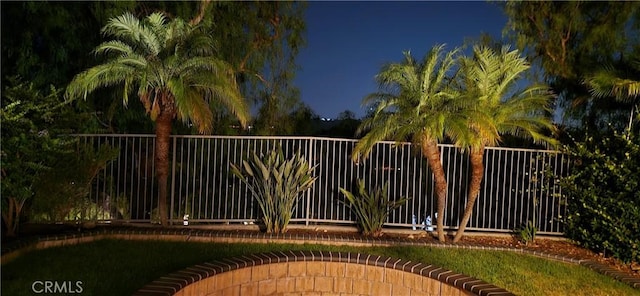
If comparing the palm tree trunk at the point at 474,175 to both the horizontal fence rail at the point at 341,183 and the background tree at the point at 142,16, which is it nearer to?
the horizontal fence rail at the point at 341,183

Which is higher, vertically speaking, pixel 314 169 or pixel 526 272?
pixel 314 169

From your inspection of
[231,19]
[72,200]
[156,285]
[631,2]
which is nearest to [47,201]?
[72,200]

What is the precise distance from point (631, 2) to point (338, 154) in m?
7.18

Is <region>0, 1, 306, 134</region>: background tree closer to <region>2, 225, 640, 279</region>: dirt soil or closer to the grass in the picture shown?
<region>2, 225, 640, 279</region>: dirt soil

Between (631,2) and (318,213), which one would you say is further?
(631,2)

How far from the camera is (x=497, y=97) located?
7883mm

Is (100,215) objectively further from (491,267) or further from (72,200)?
(491,267)

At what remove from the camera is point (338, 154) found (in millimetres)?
9398

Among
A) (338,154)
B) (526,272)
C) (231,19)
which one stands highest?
(231,19)

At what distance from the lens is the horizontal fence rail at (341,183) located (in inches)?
360

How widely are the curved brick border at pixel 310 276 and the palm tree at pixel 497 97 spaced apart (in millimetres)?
2365

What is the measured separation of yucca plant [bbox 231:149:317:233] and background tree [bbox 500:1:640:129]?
6.37 meters

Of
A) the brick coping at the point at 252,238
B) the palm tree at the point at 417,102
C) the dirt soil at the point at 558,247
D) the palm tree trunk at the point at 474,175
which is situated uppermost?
the palm tree at the point at 417,102

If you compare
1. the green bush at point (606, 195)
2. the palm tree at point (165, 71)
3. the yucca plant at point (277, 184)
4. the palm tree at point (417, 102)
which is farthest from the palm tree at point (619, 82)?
the palm tree at point (165, 71)
